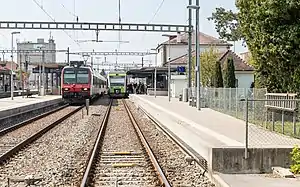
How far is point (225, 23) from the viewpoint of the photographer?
40719 mm

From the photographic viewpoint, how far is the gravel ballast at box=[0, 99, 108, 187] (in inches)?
468

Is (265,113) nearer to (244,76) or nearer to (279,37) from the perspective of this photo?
(279,37)

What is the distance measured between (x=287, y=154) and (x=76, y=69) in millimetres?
36429

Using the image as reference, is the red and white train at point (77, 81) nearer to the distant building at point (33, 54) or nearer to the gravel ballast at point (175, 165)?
the gravel ballast at point (175, 165)

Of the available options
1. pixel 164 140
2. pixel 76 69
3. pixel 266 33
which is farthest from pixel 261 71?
pixel 76 69

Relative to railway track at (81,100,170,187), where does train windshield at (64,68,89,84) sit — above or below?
above

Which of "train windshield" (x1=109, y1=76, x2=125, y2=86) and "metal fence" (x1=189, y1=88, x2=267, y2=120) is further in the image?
"train windshield" (x1=109, y1=76, x2=125, y2=86)

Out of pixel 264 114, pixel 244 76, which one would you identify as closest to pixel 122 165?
pixel 264 114

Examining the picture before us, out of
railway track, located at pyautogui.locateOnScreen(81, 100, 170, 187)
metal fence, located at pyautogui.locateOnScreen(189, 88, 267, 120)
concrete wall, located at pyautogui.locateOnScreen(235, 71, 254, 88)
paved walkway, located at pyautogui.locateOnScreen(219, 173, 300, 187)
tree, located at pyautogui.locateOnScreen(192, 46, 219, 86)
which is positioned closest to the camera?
paved walkway, located at pyautogui.locateOnScreen(219, 173, 300, 187)

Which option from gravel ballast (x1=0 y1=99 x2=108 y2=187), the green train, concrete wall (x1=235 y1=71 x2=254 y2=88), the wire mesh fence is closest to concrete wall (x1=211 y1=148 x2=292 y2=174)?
the wire mesh fence

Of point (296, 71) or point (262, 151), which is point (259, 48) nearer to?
point (296, 71)

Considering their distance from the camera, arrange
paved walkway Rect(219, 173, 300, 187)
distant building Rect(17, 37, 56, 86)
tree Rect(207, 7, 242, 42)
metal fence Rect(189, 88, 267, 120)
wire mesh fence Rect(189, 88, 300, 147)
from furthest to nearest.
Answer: distant building Rect(17, 37, 56, 86) → tree Rect(207, 7, 242, 42) → metal fence Rect(189, 88, 267, 120) → wire mesh fence Rect(189, 88, 300, 147) → paved walkway Rect(219, 173, 300, 187)

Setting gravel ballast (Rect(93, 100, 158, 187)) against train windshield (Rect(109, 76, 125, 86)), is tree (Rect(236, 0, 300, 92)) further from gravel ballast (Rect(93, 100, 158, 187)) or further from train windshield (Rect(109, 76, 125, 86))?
train windshield (Rect(109, 76, 125, 86))

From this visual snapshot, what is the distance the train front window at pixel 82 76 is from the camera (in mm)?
47469
